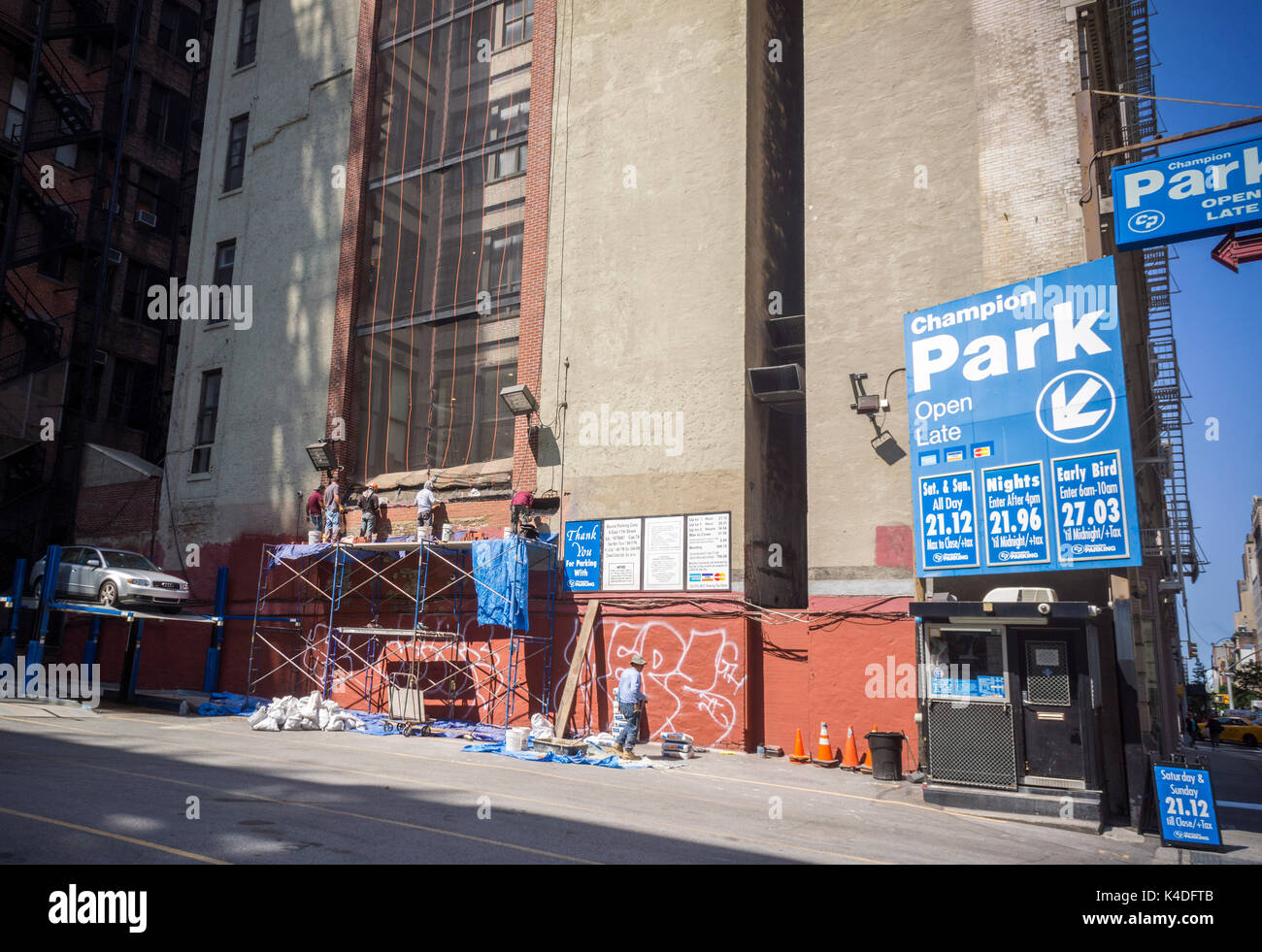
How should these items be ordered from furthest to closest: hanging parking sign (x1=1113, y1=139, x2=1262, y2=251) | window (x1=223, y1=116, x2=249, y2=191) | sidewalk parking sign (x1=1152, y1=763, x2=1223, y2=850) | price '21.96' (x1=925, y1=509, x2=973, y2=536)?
window (x1=223, y1=116, x2=249, y2=191) → price '21.96' (x1=925, y1=509, x2=973, y2=536) → hanging parking sign (x1=1113, y1=139, x2=1262, y2=251) → sidewalk parking sign (x1=1152, y1=763, x2=1223, y2=850)

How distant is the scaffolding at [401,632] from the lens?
2023 cm

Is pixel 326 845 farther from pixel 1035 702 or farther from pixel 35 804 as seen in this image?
pixel 1035 702

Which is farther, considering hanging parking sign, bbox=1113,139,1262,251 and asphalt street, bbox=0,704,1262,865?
hanging parking sign, bbox=1113,139,1262,251

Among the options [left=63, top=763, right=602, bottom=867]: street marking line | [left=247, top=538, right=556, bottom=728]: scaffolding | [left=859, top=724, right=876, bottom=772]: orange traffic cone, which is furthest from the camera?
[left=247, top=538, right=556, bottom=728]: scaffolding

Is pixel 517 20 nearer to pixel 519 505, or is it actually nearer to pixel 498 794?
pixel 519 505

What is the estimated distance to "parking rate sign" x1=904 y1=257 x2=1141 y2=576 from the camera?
13.3 meters

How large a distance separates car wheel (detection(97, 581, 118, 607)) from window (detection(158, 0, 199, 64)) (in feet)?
87.2

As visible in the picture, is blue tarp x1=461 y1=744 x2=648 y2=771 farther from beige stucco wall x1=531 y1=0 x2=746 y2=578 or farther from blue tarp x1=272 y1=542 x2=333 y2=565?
blue tarp x1=272 y1=542 x2=333 y2=565

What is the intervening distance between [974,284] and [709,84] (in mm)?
8069

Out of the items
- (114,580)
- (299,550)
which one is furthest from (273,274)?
(114,580)

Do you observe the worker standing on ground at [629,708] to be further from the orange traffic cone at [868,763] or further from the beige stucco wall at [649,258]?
the orange traffic cone at [868,763]

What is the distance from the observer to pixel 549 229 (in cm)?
2252

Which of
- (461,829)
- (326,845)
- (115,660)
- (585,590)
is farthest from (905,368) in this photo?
(115,660)

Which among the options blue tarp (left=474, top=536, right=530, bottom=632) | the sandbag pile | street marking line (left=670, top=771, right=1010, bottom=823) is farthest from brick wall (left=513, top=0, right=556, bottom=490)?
street marking line (left=670, top=771, right=1010, bottom=823)
